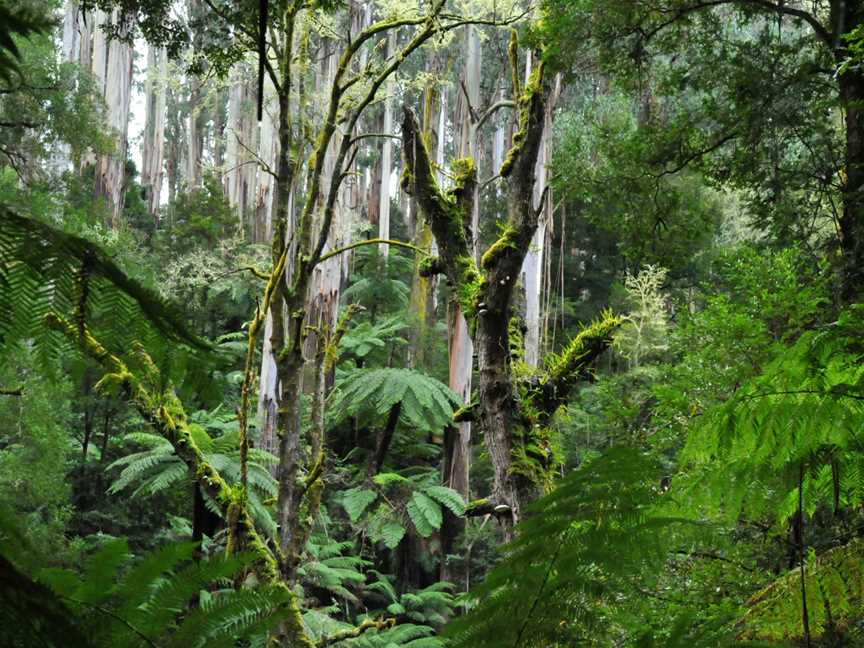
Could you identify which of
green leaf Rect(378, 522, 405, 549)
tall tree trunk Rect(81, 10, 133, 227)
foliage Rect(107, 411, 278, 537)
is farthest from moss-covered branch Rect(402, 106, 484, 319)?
tall tree trunk Rect(81, 10, 133, 227)

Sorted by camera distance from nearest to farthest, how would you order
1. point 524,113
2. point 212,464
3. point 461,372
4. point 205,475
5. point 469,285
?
point 205,475
point 469,285
point 524,113
point 212,464
point 461,372

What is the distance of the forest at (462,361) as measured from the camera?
128cm

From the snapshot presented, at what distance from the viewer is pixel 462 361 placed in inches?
631

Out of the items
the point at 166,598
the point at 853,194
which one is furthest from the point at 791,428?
the point at 853,194

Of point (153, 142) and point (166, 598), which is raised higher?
point (153, 142)

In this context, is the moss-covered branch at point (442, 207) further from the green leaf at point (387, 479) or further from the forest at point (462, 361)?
the green leaf at point (387, 479)

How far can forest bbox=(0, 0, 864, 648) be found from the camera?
50.4 inches

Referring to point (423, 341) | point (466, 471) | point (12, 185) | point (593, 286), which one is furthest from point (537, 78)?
point (593, 286)

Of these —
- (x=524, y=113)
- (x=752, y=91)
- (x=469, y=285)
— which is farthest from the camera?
(x=752, y=91)

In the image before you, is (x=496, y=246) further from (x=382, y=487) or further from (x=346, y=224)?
(x=346, y=224)

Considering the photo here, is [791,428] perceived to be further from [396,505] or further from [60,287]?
[396,505]

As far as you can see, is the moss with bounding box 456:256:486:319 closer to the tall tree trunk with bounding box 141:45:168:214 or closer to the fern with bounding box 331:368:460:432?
the fern with bounding box 331:368:460:432

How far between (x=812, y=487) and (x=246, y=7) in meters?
4.52

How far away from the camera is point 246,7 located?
5.79m
